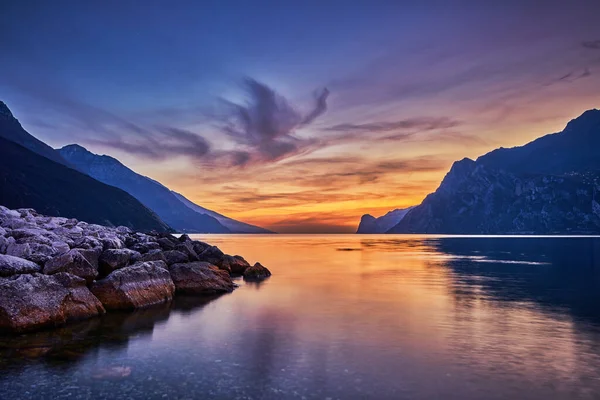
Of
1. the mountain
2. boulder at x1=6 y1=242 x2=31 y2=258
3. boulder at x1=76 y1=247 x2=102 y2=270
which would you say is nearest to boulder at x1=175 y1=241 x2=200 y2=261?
boulder at x1=76 y1=247 x2=102 y2=270

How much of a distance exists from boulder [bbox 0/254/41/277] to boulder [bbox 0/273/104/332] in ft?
2.46

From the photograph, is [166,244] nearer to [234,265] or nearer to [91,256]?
[234,265]

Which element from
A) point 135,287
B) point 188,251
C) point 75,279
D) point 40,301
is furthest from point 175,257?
point 40,301

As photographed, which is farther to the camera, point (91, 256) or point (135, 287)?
point (91, 256)

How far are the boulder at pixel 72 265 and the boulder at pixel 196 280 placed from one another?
8718 millimetres

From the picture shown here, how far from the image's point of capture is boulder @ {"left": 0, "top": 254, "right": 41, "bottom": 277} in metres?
18.8

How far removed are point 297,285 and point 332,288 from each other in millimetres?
3870

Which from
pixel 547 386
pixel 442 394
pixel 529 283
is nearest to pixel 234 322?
pixel 442 394

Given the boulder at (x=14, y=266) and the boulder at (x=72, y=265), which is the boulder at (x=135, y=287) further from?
the boulder at (x=14, y=266)

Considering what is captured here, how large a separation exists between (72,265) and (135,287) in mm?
3987

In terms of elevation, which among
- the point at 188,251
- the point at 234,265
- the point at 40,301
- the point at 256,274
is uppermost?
the point at 188,251

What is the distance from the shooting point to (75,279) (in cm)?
2066

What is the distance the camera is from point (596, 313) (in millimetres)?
23938

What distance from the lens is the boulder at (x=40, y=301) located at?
16.9 m
